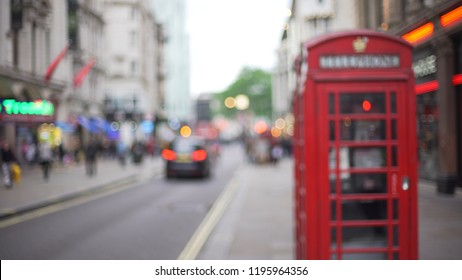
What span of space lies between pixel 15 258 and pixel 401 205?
10.4 ft

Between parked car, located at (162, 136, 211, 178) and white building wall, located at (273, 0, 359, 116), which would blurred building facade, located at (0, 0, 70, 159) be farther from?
parked car, located at (162, 136, 211, 178)

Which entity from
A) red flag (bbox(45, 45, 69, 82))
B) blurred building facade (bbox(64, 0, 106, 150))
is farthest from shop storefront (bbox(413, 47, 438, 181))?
red flag (bbox(45, 45, 69, 82))

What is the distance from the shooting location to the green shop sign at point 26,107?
404 centimetres

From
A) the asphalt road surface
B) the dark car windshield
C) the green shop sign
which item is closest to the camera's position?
the green shop sign

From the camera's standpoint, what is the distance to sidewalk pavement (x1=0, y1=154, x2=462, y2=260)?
167 inches

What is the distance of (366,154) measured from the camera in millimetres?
4309

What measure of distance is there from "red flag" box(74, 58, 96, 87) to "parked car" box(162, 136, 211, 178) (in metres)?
14.0

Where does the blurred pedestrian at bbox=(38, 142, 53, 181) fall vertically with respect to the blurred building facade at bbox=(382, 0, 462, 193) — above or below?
below

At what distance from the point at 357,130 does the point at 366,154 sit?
237 mm

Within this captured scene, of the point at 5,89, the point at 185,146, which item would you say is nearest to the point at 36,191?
the point at 5,89

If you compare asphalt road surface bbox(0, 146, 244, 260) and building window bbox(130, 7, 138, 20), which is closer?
building window bbox(130, 7, 138, 20)

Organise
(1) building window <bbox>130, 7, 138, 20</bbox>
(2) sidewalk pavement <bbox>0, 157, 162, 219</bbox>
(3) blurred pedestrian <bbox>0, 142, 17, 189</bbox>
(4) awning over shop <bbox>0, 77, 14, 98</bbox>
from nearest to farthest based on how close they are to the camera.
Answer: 1. (4) awning over shop <bbox>0, 77, 14, 98</bbox>
2. (3) blurred pedestrian <bbox>0, 142, 17, 189</bbox>
3. (2) sidewalk pavement <bbox>0, 157, 162, 219</bbox>
4. (1) building window <bbox>130, 7, 138, 20</bbox>

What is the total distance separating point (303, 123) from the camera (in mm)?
4281

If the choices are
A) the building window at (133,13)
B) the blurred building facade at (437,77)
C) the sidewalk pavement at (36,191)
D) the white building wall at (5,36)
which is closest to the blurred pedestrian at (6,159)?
the sidewalk pavement at (36,191)
